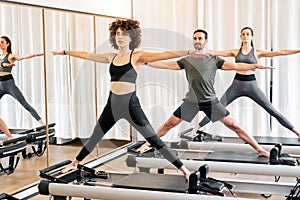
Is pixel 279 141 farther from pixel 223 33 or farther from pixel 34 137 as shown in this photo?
pixel 34 137

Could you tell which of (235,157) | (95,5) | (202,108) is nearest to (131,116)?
(202,108)

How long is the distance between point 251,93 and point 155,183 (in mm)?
1923

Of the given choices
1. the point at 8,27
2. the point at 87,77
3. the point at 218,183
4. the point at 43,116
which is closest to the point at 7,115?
the point at 43,116

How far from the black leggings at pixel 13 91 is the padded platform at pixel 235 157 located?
170 centimetres

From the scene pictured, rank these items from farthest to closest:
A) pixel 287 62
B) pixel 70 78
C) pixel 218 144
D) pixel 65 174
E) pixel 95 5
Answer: pixel 287 62, pixel 95 5, pixel 70 78, pixel 218 144, pixel 65 174

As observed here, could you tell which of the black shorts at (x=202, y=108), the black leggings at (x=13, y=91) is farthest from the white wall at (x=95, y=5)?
the black shorts at (x=202, y=108)

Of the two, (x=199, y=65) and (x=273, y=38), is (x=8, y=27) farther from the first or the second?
(x=273, y=38)

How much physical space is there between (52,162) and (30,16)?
1.46m

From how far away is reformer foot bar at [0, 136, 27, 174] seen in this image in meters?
3.82

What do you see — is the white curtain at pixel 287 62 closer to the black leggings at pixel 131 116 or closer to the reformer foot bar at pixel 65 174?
the reformer foot bar at pixel 65 174

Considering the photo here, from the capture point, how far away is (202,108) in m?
4.16

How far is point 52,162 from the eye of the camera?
4.49 meters

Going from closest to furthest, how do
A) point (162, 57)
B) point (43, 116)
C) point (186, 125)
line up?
point (162, 57), point (43, 116), point (186, 125)

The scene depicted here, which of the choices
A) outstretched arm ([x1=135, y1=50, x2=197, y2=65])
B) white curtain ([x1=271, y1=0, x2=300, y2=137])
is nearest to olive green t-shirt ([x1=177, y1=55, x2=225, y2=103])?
outstretched arm ([x1=135, y1=50, x2=197, y2=65])
